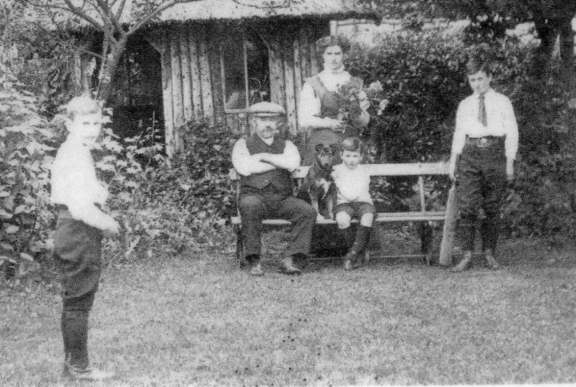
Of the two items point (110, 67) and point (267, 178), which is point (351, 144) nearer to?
point (267, 178)

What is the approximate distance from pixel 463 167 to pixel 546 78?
2404 mm

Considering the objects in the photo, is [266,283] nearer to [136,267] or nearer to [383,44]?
[136,267]

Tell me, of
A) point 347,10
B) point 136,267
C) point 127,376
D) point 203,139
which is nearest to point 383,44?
point 347,10

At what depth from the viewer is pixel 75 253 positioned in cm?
430

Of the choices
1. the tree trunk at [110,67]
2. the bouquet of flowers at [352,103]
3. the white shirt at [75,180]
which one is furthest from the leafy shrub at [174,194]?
→ the white shirt at [75,180]

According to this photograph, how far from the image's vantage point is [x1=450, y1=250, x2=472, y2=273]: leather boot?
24.2ft

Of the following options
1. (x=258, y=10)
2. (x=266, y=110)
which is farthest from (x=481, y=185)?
(x=258, y=10)

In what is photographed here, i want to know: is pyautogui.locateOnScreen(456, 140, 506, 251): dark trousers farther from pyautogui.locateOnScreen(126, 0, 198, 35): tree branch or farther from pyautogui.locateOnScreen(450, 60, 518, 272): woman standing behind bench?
pyautogui.locateOnScreen(126, 0, 198, 35): tree branch

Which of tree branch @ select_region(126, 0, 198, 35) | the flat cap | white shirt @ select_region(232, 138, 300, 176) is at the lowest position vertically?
white shirt @ select_region(232, 138, 300, 176)

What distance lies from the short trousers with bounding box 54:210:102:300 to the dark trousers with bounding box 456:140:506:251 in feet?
13.2

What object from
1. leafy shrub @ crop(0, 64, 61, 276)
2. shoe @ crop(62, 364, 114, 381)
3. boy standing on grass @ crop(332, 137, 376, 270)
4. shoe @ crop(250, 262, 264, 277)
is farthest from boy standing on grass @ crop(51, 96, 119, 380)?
boy standing on grass @ crop(332, 137, 376, 270)

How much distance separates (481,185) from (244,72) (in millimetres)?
5052

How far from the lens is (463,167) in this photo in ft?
24.3

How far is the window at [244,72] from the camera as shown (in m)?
11.6
